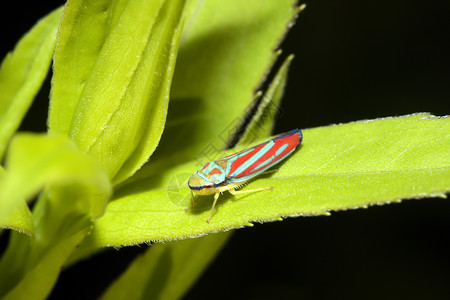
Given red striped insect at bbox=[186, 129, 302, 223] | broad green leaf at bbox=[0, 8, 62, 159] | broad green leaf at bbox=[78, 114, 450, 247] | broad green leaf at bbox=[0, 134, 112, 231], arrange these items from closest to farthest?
broad green leaf at bbox=[0, 134, 112, 231] → broad green leaf at bbox=[78, 114, 450, 247] → broad green leaf at bbox=[0, 8, 62, 159] → red striped insect at bbox=[186, 129, 302, 223]

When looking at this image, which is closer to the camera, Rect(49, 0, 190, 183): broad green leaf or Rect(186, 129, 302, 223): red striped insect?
Rect(49, 0, 190, 183): broad green leaf

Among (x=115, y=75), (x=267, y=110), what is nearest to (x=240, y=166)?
(x=267, y=110)

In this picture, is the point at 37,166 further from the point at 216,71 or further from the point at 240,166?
the point at 240,166

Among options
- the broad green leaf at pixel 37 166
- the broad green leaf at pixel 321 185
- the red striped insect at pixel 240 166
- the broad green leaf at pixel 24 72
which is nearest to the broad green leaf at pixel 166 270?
the red striped insect at pixel 240 166

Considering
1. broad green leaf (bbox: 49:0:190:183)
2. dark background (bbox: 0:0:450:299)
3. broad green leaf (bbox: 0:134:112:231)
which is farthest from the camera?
dark background (bbox: 0:0:450:299)

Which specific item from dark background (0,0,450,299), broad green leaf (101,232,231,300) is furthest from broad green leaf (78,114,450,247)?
dark background (0,0,450,299)

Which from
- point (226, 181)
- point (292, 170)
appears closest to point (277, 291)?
point (226, 181)

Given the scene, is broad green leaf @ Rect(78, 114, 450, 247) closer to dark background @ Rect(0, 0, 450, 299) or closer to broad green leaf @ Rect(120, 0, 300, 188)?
broad green leaf @ Rect(120, 0, 300, 188)
